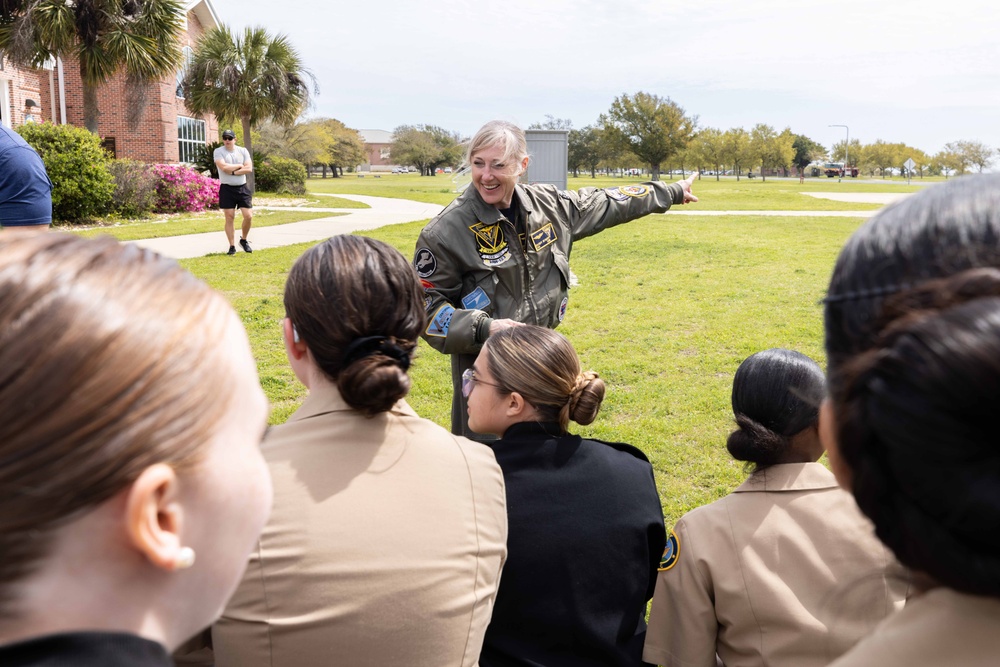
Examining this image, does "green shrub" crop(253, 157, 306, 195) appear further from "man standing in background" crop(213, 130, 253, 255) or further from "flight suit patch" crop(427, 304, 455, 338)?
"flight suit patch" crop(427, 304, 455, 338)

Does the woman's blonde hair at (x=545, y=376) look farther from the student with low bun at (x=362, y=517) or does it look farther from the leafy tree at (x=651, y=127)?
the leafy tree at (x=651, y=127)

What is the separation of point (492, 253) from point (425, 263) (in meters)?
0.30

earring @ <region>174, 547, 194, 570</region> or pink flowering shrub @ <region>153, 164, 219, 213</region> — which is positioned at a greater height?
pink flowering shrub @ <region>153, 164, 219, 213</region>

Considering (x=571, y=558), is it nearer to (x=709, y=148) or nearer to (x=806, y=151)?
(x=709, y=148)

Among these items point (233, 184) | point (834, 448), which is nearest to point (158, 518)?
point (834, 448)

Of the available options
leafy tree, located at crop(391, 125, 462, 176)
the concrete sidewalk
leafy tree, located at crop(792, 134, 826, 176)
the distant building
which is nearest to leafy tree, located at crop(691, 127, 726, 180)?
leafy tree, located at crop(792, 134, 826, 176)

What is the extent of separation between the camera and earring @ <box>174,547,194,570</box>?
0.78 m

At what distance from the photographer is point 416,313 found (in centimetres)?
205

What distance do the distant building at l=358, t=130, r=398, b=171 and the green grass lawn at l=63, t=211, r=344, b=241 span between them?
4332 inches

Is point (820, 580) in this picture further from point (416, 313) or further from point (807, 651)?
point (416, 313)

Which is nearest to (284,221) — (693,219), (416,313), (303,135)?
(693,219)

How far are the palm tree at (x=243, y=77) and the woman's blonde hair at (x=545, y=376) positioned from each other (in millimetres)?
30508

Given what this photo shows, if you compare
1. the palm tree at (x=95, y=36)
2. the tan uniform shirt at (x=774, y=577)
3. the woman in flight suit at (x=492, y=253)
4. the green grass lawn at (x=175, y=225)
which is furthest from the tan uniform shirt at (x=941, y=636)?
the palm tree at (x=95, y=36)

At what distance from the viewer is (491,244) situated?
3.39 metres
